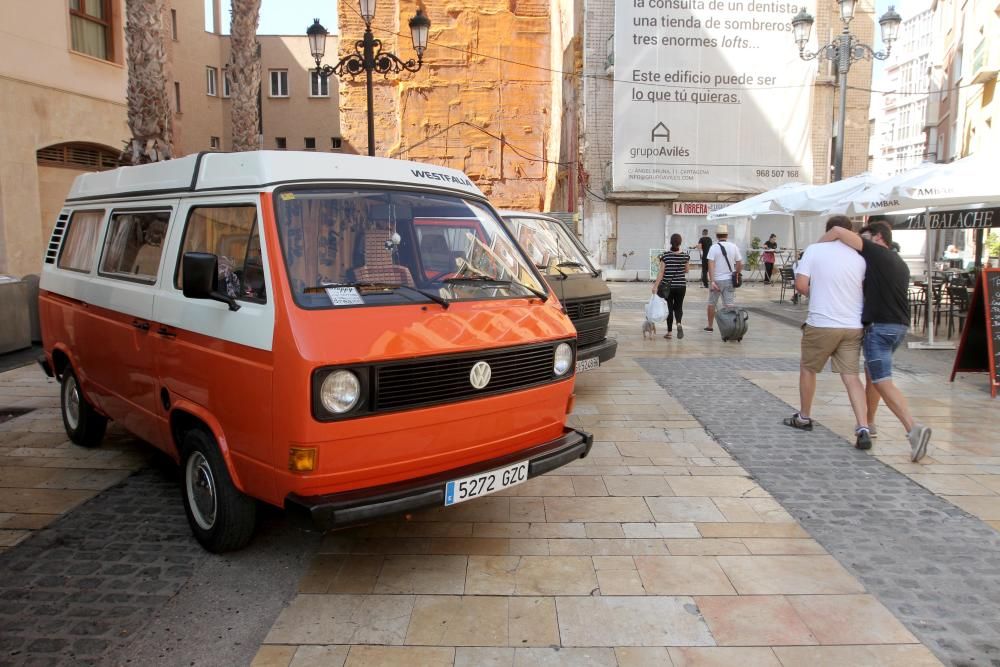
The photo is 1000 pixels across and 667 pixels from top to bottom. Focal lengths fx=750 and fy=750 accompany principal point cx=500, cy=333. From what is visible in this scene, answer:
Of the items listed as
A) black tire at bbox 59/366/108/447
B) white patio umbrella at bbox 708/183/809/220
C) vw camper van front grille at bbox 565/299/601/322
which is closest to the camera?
black tire at bbox 59/366/108/447

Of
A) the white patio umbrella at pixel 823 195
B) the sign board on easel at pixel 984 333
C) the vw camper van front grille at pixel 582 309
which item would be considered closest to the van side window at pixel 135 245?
the vw camper van front grille at pixel 582 309

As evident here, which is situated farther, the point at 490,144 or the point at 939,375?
the point at 490,144

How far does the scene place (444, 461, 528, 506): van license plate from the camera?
12.4 ft

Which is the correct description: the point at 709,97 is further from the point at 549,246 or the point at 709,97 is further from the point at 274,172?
the point at 274,172

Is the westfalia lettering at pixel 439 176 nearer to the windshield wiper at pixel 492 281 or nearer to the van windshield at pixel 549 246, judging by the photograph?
the windshield wiper at pixel 492 281

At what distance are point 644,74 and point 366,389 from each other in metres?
24.2

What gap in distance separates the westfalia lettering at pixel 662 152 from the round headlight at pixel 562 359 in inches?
873

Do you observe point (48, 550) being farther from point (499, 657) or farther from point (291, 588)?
point (499, 657)

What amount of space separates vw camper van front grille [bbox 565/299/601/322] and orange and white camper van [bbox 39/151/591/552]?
2.82m

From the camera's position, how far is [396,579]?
158 inches

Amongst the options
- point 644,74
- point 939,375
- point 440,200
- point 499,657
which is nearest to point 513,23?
point 644,74

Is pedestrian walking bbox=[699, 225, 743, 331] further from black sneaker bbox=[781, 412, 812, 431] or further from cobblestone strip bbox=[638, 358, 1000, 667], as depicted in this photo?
black sneaker bbox=[781, 412, 812, 431]

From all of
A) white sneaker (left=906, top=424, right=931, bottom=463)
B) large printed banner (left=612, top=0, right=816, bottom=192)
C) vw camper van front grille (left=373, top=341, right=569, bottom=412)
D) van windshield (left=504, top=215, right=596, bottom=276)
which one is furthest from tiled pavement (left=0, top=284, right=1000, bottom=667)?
large printed banner (left=612, top=0, right=816, bottom=192)

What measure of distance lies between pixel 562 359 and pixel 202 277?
2.07m
